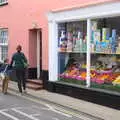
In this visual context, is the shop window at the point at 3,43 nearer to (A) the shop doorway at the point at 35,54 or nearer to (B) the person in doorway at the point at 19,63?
(A) the shop doorway at the point at 35,54

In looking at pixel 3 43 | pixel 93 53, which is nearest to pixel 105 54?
pixel 93 53

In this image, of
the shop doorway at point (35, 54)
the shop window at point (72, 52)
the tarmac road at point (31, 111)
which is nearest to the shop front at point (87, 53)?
the shop window at point (72, 52)

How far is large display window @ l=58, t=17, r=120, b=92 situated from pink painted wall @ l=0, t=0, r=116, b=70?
837mm

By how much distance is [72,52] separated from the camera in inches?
598

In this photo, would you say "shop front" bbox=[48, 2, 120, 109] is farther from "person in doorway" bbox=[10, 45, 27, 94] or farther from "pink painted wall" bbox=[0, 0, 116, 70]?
"person in doorway" bbox=[10, 45, 27, 94]

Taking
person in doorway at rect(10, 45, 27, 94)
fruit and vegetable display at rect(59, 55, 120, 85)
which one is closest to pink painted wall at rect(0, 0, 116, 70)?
person in doorway at rect(10, 45, 27, 94)

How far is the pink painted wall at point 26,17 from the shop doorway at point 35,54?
0.07 m

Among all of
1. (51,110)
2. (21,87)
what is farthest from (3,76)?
(51,110)

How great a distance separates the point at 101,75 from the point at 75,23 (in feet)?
7.11

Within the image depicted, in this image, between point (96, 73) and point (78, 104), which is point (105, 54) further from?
point (78, 104)

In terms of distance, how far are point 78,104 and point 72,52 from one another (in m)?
2.62

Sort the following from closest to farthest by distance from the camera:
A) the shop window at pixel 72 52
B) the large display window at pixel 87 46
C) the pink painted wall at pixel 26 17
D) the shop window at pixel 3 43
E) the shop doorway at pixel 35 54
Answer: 1. the large display window at pixel 87 46
2. the shop window at pixel 72 52
3. the pink painted wall at pixel 26 17
4. the shop doorway at pixel 35 54
5. the shop window at pixel 3 43

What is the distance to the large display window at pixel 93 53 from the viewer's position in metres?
13.2

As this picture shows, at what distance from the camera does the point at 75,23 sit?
14828 mm
